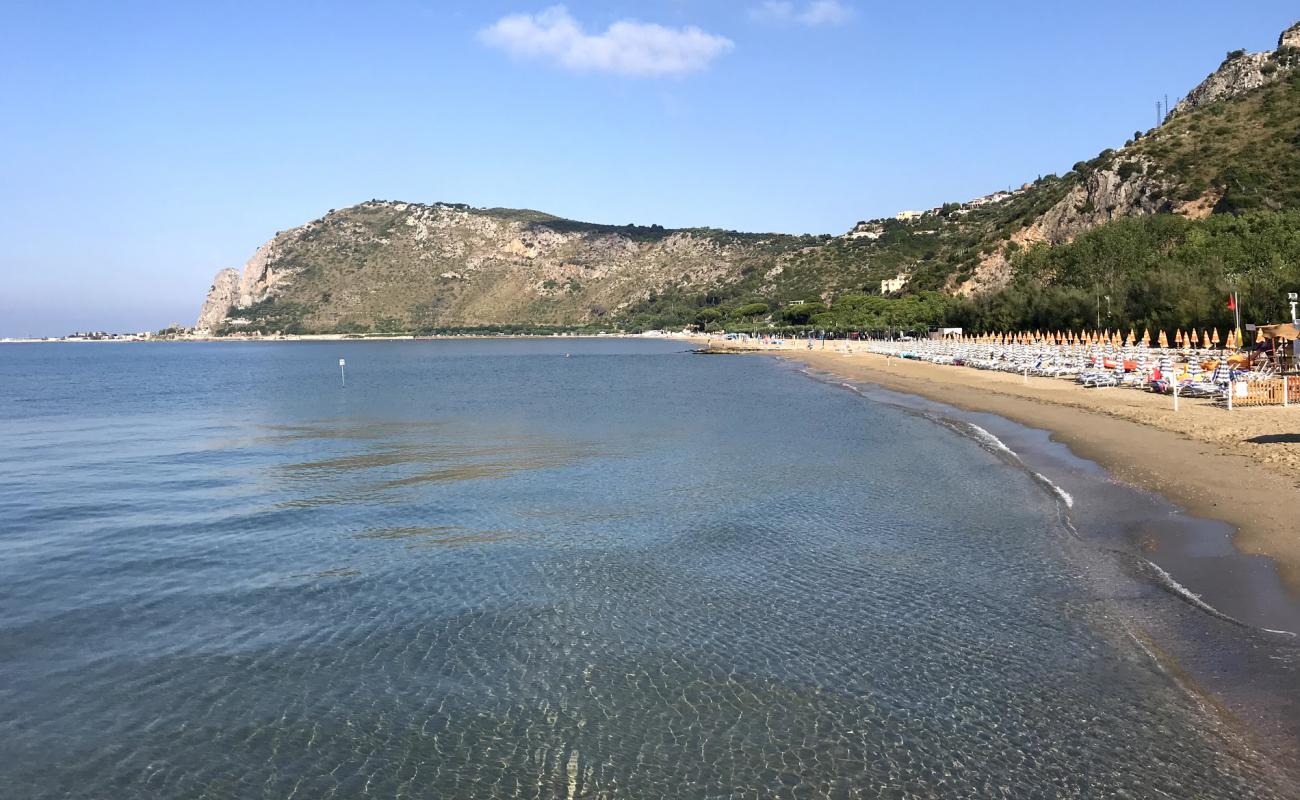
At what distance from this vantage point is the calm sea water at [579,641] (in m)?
6.63

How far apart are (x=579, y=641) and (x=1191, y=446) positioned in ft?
48.4

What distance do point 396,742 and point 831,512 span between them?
936 cm

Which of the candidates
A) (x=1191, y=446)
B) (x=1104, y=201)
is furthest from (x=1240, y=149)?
(x=1191, y=446)

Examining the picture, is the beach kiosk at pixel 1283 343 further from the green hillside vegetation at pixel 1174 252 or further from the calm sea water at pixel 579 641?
the calm sea water at pixel 579 641

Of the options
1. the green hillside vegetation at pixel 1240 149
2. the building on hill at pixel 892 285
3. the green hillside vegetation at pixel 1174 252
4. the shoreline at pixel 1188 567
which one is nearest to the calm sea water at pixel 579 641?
the shoreline at pixel 1188 567

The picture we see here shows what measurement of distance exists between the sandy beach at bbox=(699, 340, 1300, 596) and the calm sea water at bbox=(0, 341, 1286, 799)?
210 cm

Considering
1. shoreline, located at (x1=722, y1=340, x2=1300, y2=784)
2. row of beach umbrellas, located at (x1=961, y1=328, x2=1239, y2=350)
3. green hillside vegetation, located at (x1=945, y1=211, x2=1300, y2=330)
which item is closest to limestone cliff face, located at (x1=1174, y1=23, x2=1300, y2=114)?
green hillside vegetation, located at (x1=945, y1=211, x2=1300, y2=330)

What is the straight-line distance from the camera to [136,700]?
8039mm

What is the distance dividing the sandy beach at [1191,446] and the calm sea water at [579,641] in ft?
6.90

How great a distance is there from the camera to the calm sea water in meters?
6.63

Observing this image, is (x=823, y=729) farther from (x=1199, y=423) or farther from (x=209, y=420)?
(x=209, y=420)

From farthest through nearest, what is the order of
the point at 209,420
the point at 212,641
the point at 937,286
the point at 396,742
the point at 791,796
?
the point at 937,286, the point at 209,420, the point at 212,641, the point at 396,742, the point at 791,796

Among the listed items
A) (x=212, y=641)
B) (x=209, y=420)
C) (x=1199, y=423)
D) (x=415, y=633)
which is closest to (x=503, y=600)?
(x=415, y=633)

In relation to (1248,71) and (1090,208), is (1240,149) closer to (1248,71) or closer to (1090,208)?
(1090,208)
